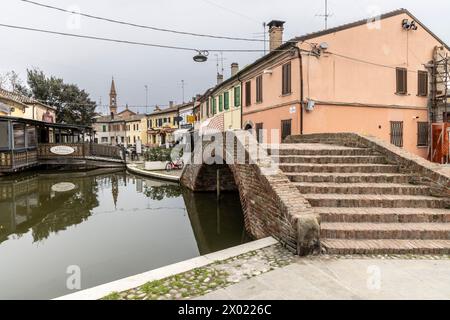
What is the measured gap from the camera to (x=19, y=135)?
19734mm

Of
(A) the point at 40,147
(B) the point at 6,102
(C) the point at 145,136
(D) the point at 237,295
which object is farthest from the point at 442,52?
(C) the point at 145,136

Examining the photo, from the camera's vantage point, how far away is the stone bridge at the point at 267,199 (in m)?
4.43

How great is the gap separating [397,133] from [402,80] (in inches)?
103

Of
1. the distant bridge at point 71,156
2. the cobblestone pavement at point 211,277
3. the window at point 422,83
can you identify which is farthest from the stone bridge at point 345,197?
the distant bridge at point 71,156

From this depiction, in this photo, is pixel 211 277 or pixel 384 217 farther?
pixel 384 217

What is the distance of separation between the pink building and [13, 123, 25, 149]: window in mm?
15190

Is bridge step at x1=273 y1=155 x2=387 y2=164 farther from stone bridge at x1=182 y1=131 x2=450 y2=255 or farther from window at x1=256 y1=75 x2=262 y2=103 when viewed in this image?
window at x1=256 y1=75 x2=262 y2=103

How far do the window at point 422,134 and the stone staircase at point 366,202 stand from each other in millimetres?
9888

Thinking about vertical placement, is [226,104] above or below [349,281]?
above

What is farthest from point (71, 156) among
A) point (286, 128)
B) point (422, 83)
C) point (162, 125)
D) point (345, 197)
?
point (162, 125)

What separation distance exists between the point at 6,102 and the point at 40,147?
13.2ft

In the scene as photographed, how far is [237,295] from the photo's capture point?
3320 millimetres

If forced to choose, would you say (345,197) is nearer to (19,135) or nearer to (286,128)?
(286,128)

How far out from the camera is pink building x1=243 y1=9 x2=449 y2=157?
13508 millimetres
